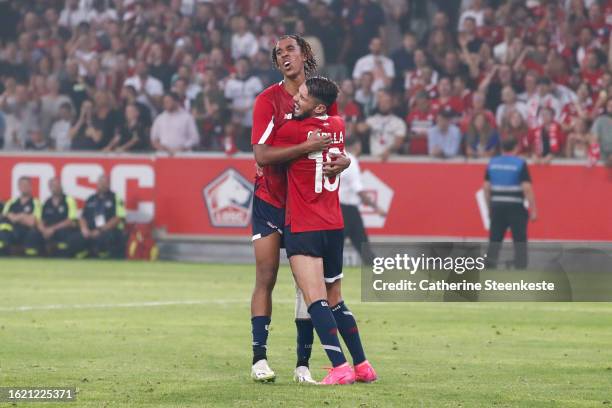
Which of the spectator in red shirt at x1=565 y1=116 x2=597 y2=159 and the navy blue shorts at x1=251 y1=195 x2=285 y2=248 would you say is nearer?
the navy blue shorts at x1=251 y1=195 x2=285 y2=248

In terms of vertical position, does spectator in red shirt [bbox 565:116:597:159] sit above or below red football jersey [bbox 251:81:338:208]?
below

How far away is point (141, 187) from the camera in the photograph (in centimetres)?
2541

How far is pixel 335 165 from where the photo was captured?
9406 millimetres

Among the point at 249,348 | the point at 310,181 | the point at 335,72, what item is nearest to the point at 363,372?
the point at 310,181

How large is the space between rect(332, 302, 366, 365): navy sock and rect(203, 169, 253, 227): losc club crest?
49.1 feet

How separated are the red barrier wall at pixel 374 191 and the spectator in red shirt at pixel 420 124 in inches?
18.3

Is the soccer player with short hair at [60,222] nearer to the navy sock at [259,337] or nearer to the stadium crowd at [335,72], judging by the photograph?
the stadium crowd at [335,72]

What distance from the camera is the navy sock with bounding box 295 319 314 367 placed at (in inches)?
384

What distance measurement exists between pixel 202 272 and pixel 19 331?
9310 millimetres

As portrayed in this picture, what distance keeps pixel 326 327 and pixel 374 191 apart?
49.2 ft

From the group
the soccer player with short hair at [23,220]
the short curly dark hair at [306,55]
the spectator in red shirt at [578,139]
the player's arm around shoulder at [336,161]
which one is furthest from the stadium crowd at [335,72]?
the player's arm around shoulder at [336,161]

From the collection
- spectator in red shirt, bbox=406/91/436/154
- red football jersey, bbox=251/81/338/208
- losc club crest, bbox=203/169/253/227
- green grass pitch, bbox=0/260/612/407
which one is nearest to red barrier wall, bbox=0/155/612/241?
losc club crest, bbox=203/169/253/227

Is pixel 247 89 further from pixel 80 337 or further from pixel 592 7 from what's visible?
pixel 80 337

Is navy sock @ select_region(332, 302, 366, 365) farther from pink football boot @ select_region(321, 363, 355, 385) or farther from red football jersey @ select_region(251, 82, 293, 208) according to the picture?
red football jersey @ select_region(251, 82, 293, 208)
